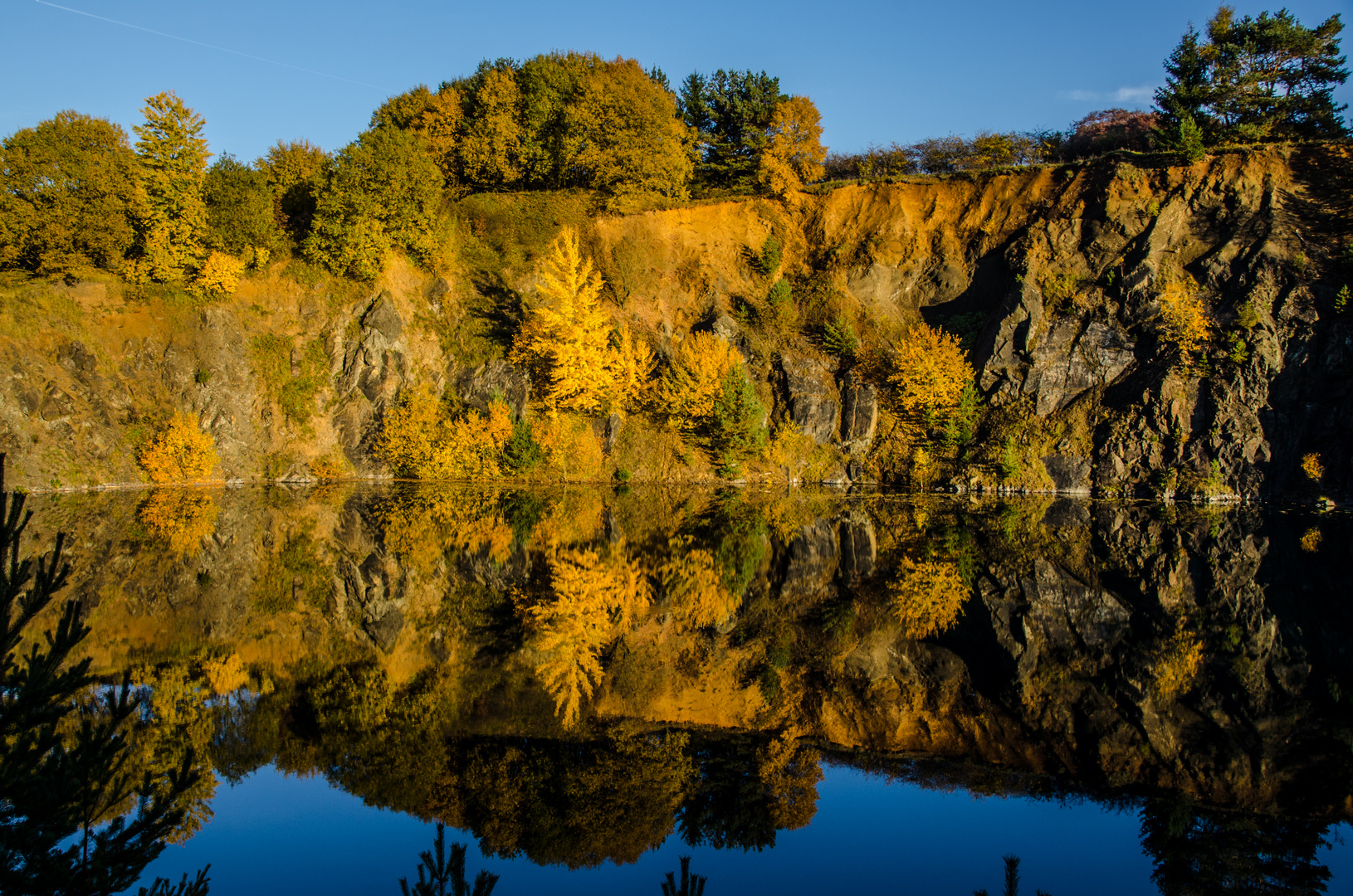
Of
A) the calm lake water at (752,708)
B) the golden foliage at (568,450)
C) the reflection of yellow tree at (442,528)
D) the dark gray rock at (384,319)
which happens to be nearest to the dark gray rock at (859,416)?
the golden foliage at (568,450)

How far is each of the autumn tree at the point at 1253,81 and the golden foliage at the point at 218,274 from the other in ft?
153

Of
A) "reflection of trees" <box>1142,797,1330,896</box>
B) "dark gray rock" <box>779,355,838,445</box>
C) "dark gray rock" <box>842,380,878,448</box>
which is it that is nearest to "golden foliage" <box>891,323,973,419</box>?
"dark gray rock" <box>842,380,878,448</box>

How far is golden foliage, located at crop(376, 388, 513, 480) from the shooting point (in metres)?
38.5

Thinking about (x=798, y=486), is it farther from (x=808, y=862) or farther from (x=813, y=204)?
(x=808, y=862)

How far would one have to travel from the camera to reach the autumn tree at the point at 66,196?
3506cm

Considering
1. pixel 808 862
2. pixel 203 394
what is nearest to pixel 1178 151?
pixel 808 862

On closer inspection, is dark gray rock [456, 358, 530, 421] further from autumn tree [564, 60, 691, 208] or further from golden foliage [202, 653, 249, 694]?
golden foliage [202, 653, 249, 694]

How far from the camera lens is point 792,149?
4547cm

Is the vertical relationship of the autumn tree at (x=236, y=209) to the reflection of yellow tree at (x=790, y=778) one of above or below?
above

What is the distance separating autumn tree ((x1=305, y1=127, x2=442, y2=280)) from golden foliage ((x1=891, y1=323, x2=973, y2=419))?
25910 millimetres

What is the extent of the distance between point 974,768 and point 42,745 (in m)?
7.97

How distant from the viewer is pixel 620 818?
7035 millimetres

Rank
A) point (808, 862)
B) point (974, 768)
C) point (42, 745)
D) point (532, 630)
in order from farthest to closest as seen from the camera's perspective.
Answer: point (532, 630), point (974, 768), point (808, 862), point (42, 745)

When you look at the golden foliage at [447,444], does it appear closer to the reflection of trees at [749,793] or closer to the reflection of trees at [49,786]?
the reflection of trees at [749,793]
